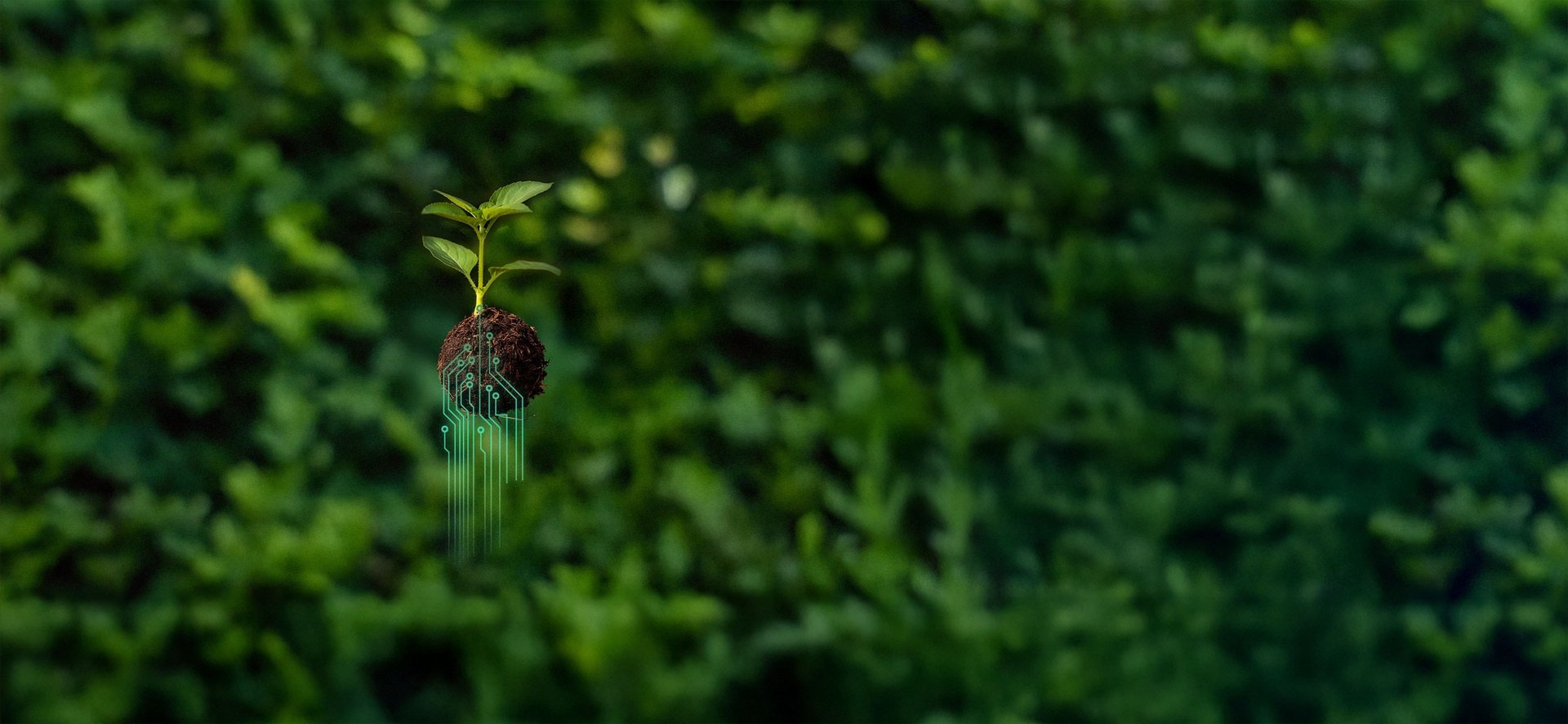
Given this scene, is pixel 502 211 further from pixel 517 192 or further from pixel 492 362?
pixel 492 362

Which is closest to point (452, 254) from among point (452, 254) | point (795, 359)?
point (452, 254)

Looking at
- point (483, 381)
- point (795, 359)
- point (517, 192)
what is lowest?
point (483, 381)

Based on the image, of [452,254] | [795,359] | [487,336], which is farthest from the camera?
[795,359]

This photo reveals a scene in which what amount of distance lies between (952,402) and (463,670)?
1.26 m

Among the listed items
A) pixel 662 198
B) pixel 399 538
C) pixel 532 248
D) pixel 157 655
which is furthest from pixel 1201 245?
pixel 157 655

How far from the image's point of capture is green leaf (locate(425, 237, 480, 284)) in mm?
2973

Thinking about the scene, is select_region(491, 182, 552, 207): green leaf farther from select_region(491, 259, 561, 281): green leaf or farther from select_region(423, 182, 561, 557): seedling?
select_region(491, 259, 561, 281): green leaf

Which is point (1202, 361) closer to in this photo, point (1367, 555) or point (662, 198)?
point (1367, 555)

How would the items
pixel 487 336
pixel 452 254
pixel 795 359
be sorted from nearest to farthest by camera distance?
pixel 487 336, pixel 452 254, pixel 795 359

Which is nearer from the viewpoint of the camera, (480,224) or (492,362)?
(492,362)

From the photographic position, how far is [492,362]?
2863 millimetres

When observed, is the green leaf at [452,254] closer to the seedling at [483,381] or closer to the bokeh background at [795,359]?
the seedling at [483,381]

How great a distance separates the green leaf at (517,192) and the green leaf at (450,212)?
0.21ft

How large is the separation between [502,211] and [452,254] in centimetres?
14
